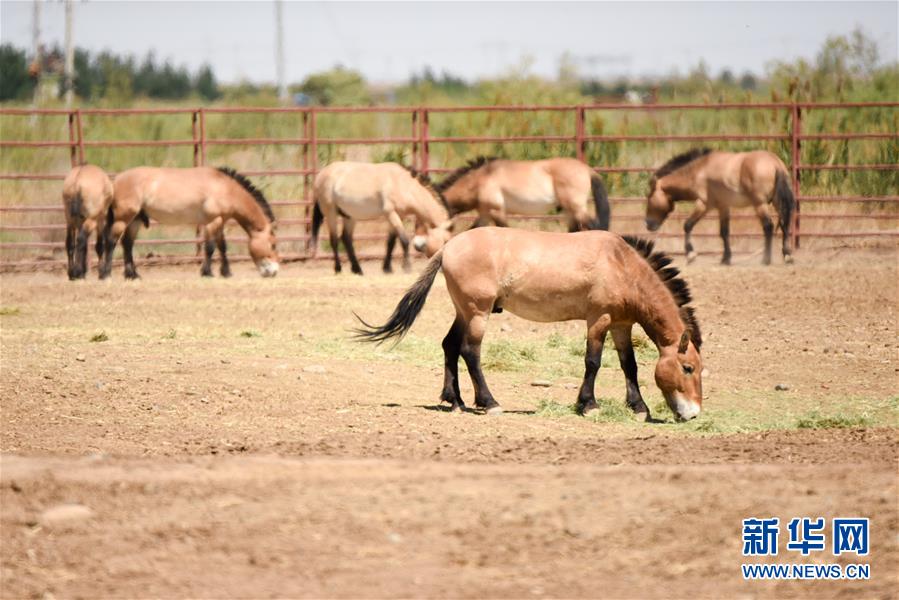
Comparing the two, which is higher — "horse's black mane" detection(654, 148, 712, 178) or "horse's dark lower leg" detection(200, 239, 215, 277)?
"horse's black mane" detection(654, 148, 712, 178)

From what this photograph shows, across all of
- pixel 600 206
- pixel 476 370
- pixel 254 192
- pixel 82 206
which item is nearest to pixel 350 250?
pixel 254 192

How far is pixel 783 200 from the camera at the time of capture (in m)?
20.6

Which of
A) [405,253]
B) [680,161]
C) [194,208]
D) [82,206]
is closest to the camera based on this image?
[82,206]

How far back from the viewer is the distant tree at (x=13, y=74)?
43.5 meters

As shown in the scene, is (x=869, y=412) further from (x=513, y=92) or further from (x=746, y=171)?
(x=513, y=92)

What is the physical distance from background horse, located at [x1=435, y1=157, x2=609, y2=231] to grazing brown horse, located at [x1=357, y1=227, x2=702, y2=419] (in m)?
9.77

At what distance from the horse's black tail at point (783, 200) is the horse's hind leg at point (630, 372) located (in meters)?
10.9

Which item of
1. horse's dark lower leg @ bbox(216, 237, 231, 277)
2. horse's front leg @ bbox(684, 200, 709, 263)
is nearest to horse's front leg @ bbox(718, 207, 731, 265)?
Answer: horse's front leg @ bbox(684, 200, 709, 263)

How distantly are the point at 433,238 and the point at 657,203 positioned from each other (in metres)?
4.56

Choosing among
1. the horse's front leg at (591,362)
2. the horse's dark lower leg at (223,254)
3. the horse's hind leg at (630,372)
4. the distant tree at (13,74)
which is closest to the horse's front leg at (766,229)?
the horse's dark lower leg at (223,254)

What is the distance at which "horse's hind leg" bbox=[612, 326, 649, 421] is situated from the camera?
10.2 m

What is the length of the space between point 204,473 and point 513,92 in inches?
927

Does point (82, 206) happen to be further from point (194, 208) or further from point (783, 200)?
point (783, 200)

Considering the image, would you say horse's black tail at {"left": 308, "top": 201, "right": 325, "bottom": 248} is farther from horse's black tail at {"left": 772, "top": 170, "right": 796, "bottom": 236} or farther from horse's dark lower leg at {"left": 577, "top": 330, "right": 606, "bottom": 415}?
horse's dark lower leg at {"left": 577, "top": 330, "right": 606, "bottom": 415}
